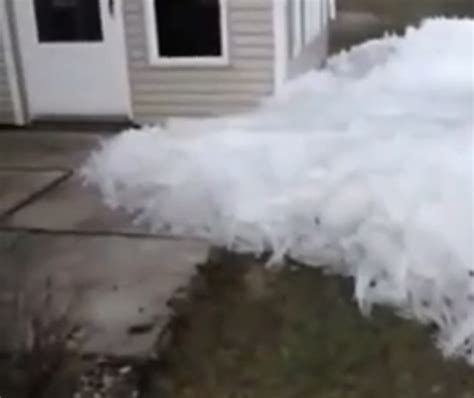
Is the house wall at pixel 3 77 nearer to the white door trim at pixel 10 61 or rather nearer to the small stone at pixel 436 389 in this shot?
the white door trim at pixel 10 61

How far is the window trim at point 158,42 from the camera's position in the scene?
0.71m

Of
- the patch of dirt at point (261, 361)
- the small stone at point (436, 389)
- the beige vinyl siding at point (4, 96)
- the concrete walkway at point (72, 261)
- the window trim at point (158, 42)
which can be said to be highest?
the window trim at point (158, 42)

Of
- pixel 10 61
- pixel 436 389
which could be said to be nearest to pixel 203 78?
pixel 10 61

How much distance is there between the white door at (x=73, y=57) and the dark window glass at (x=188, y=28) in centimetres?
3

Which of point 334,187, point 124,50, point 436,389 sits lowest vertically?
point 436,389

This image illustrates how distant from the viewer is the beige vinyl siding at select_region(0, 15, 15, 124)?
0.72 m

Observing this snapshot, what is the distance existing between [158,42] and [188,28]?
26 mm

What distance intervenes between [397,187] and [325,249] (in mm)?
71

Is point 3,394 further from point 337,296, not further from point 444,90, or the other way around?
point 444,90

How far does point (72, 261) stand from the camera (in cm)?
72

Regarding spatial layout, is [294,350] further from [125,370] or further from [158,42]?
[158,42]

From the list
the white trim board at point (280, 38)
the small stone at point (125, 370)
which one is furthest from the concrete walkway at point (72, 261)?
the white trim board at point (280, 38)

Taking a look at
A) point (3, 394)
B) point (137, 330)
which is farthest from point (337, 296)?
point (3, 394)

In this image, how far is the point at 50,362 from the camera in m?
0.66
